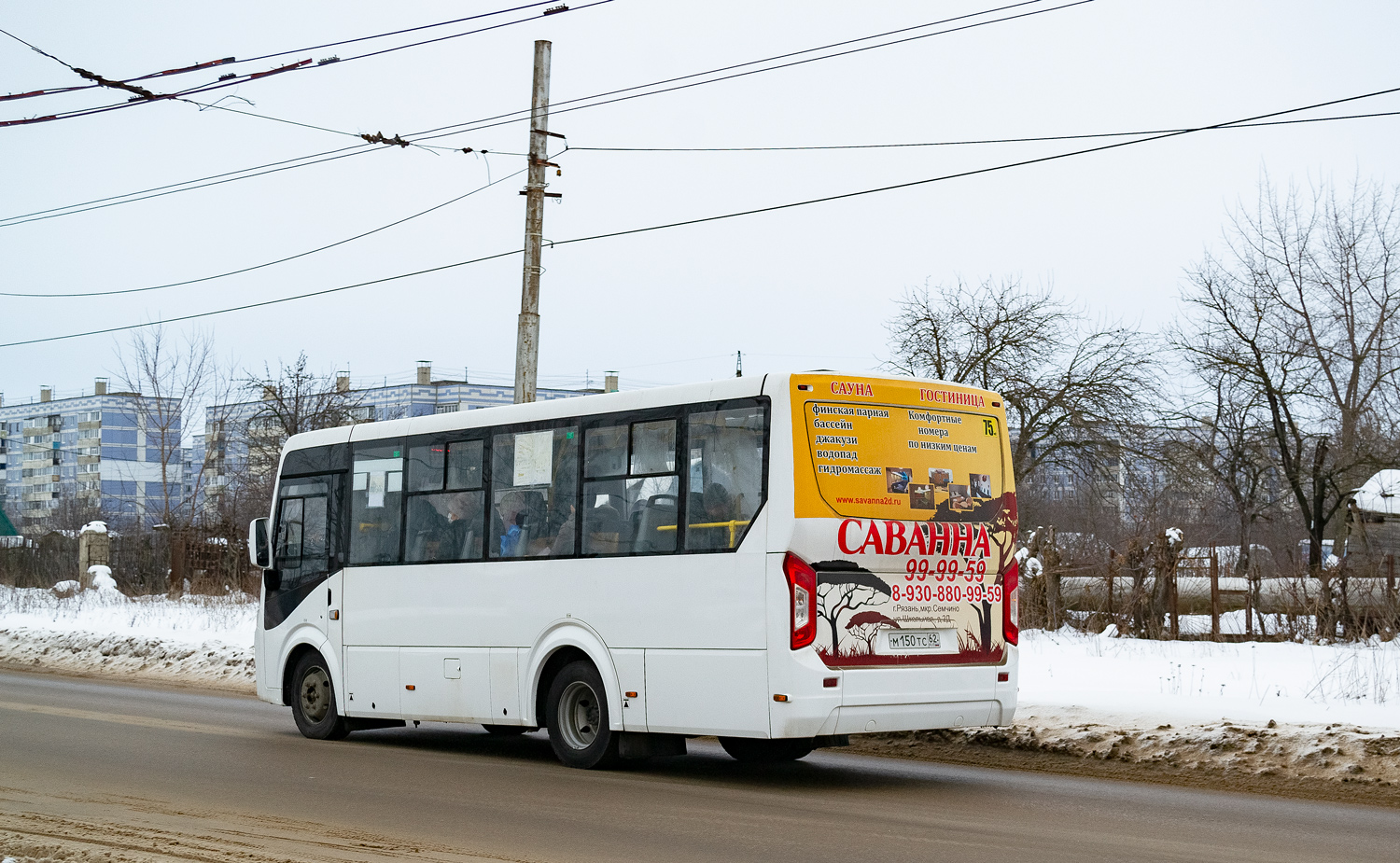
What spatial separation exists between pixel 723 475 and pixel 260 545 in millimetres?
6610

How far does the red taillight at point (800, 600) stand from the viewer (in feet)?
32.3

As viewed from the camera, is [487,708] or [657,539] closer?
[657,539]

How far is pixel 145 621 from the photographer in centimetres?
2828

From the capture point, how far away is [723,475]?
10398 millimetres

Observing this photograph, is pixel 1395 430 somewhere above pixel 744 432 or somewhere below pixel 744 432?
above

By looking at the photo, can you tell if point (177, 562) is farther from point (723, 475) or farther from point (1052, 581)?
point (723, 475)

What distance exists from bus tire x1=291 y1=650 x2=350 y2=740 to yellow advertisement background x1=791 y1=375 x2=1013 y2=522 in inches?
239

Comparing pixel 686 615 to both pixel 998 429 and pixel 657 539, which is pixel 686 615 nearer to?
pixel 657 539

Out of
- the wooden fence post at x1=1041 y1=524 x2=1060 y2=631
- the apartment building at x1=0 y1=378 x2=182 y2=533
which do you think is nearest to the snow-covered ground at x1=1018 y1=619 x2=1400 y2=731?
the wooden fence post at x1=1041 y1=524 x2=1060 y2=631

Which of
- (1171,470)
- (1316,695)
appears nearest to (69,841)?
(1316,695)

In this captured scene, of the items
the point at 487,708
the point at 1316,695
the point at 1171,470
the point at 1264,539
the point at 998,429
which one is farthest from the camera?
the point at 1264,539

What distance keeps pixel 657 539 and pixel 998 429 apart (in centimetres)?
Answer: 278

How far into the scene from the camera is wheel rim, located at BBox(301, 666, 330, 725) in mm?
14055

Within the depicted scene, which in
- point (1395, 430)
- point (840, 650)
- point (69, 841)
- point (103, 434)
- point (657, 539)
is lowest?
point (69, 841)
